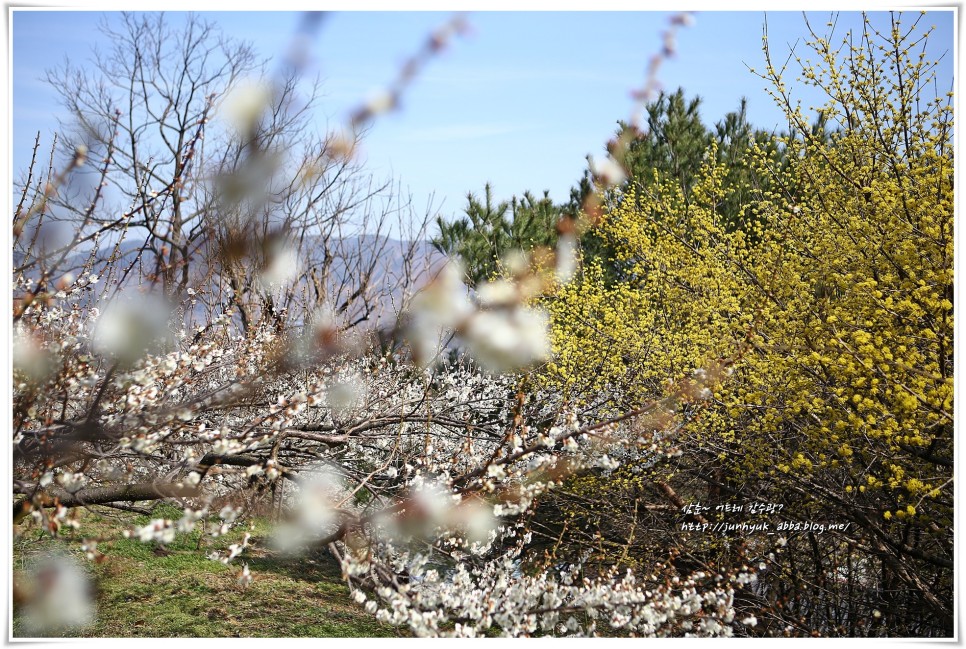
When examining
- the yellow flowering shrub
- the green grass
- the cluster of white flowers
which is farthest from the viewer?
the green grass

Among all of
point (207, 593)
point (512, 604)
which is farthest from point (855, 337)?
point (207, 593)

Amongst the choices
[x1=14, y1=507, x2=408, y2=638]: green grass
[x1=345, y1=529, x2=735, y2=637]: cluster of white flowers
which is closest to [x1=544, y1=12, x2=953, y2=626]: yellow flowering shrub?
[x1=345, y1=529, x2=735, y2=637]: cluster of white flowers

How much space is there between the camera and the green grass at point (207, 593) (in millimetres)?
3445

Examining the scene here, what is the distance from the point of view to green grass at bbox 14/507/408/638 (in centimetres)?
345

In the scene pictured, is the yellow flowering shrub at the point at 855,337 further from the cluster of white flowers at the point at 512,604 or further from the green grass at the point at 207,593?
the green grass at the point at 207,593

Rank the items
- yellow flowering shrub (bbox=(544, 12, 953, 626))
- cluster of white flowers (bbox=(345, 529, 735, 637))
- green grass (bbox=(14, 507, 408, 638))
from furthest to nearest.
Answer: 1. green grass (bbox=(14, 507, 408, 638))
2. yellow flowering shrub (bbox=(544, 12, 953, 626))
3. cluster of white flowers (bbox=(345, 529, 735, 637))

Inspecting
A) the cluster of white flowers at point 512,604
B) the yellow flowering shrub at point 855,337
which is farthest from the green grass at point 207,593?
the yellow flowering shrub at point 855,337

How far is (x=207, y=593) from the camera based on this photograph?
4062mm

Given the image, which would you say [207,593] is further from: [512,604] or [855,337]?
[855,337]

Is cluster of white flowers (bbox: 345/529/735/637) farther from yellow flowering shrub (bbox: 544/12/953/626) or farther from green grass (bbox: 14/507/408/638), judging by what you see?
green grass (bbox: 14/507/408/638)

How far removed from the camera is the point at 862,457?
2883mm

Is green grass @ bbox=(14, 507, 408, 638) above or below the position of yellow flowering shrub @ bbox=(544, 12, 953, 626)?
below

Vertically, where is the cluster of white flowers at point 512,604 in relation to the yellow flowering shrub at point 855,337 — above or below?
below

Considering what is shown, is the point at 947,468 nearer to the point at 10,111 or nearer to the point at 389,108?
the point at 389,108
